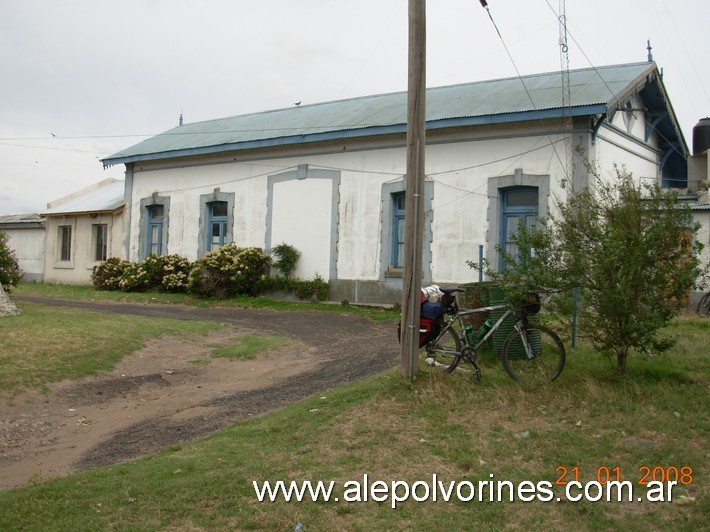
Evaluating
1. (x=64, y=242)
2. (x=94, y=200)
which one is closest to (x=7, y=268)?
(x=64, y=242)

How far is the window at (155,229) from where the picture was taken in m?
23.5

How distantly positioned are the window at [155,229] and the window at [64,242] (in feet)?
15.4

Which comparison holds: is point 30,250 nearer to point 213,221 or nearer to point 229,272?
point 213,221

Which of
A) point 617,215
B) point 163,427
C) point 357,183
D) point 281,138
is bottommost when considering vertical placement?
point 163,427

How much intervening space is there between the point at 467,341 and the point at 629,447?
259 centimetres

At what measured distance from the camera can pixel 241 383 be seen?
9.85 meters

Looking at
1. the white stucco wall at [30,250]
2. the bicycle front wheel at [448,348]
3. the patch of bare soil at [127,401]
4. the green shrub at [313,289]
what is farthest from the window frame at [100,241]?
the bicycle front wheel at [448,348]

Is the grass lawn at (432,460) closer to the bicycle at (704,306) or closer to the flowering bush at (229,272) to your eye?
the bicycle at (704,306)

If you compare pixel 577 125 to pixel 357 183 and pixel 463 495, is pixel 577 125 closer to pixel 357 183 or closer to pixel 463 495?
pixel 357 183

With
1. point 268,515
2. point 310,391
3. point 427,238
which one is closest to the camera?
point 268,515

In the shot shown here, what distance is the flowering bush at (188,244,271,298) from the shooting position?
1945 cm

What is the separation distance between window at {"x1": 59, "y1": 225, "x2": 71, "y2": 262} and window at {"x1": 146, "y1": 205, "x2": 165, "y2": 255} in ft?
15.4

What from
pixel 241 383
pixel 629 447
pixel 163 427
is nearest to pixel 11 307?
pixel 241 383

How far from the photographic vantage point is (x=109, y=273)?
2308 cm
